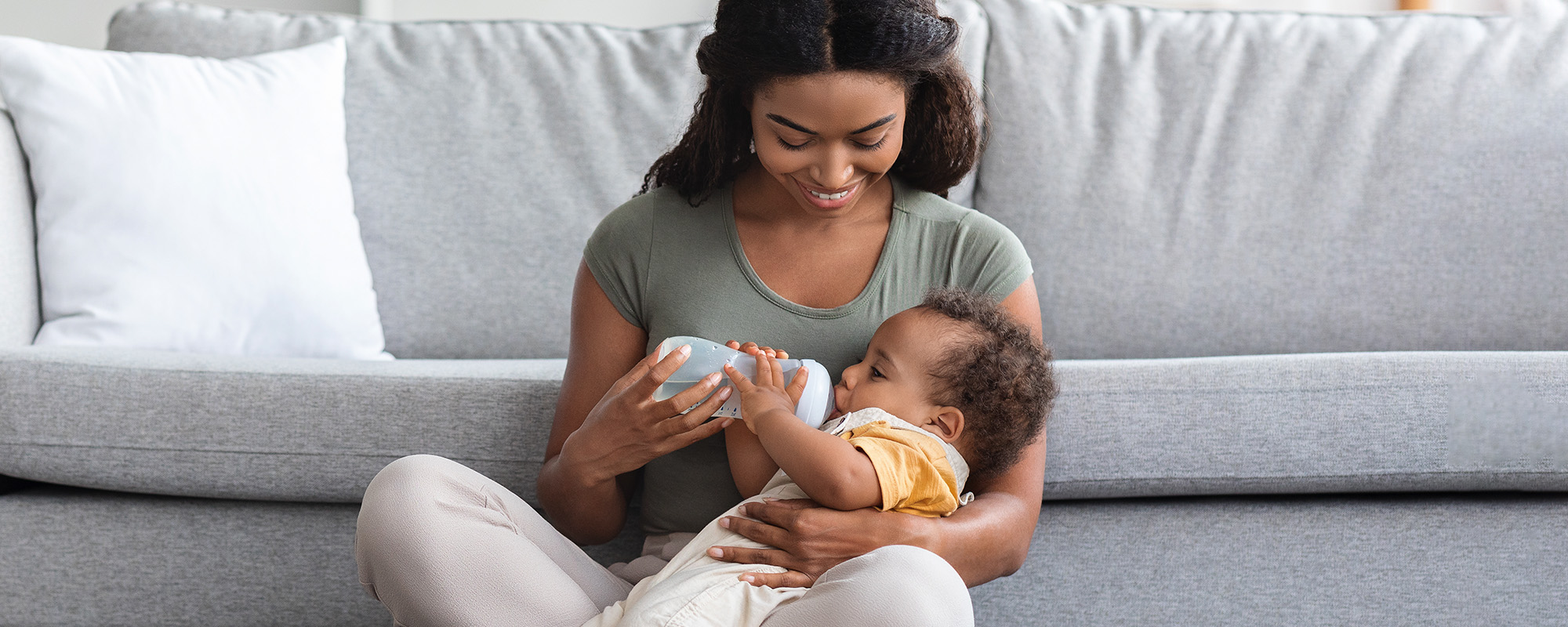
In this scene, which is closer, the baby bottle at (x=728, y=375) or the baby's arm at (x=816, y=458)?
the baby's arm at (x=816, y=458)

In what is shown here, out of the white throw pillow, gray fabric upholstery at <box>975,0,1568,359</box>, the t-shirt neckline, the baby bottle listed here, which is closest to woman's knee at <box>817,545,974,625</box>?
the baby bottle

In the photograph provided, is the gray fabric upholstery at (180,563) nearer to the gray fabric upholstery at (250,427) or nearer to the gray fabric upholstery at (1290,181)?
the gray fabric upholstery at (250,427)

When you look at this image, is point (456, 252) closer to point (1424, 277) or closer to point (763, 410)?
point (763, 410)

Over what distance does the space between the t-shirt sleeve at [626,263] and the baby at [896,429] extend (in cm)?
21

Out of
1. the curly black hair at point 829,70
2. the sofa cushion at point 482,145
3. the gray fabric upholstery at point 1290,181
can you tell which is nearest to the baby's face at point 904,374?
the curly black hair at point 829,70

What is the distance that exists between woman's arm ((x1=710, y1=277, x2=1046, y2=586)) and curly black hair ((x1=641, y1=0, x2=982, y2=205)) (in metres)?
0.38

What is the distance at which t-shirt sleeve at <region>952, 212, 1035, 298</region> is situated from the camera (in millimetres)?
1161

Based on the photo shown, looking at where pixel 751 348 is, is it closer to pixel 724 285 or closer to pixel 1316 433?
pixel 724 285

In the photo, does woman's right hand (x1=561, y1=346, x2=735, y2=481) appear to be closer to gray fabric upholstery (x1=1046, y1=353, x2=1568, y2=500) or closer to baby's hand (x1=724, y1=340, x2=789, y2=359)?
baby's hand (x1=724, y1=340, x2=789, y2=359)

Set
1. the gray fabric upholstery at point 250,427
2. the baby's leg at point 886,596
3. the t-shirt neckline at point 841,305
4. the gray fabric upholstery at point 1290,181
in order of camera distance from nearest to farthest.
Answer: the baby's leg at point 886,596 → the t-shirt neckline at point 841,305 → the gray fabric upholstery at point 250,427 → the gray fabric upholstery at point 1290,181

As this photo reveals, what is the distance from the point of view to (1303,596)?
1.23 metres

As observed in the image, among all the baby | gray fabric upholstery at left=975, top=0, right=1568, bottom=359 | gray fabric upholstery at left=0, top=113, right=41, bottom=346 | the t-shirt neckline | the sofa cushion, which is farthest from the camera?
the sofa cushion

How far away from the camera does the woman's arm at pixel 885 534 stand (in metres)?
0.95

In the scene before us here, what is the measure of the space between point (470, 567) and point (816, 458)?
33 cm
